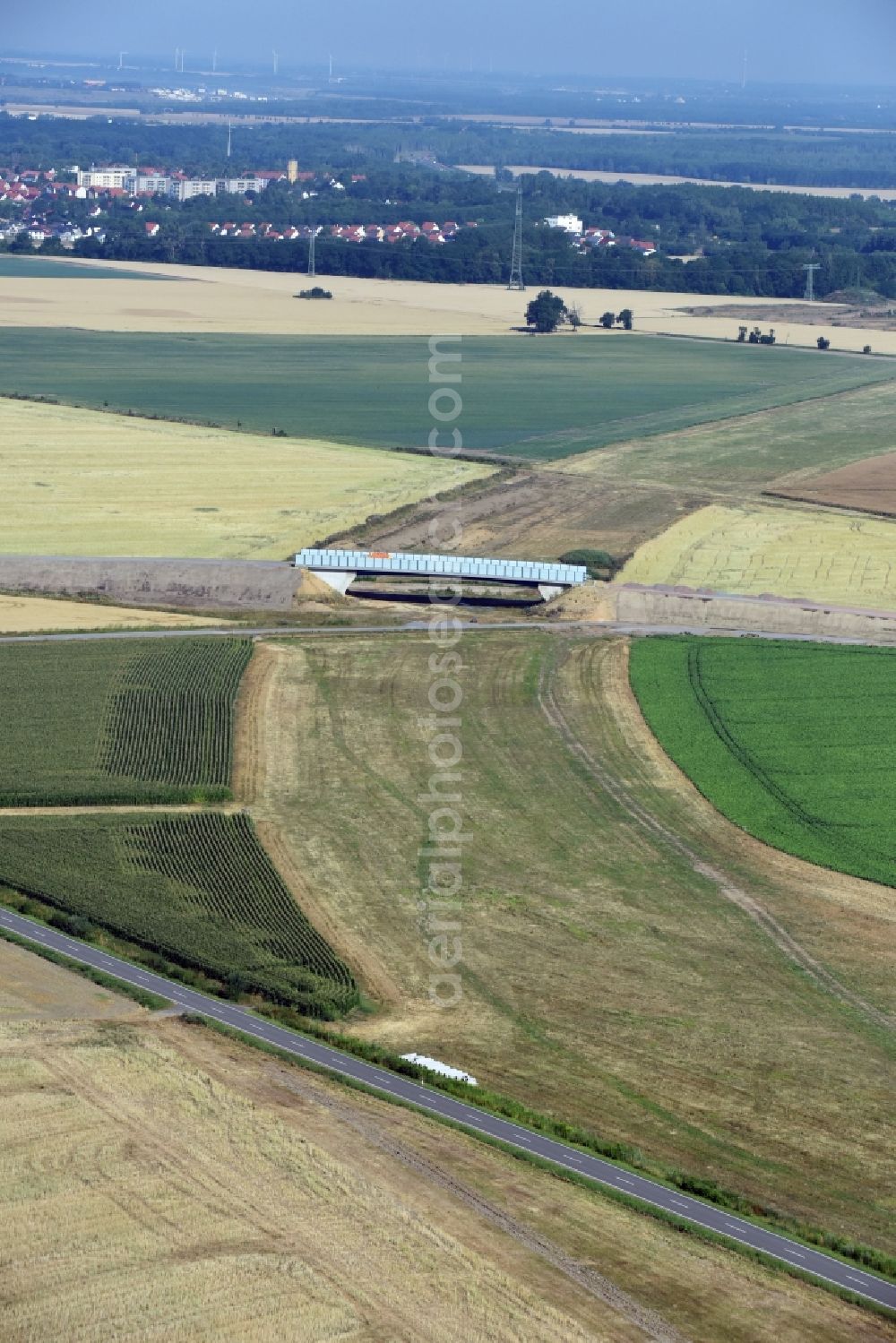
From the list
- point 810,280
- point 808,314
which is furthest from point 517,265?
point 808,314

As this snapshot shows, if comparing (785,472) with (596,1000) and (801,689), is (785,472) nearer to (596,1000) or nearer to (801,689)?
(801,689)

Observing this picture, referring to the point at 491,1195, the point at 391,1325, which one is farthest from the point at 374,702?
the point at 391,1325

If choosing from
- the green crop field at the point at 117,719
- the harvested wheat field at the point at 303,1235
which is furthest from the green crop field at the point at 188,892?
the harvested wheat field at the point at 303,1235

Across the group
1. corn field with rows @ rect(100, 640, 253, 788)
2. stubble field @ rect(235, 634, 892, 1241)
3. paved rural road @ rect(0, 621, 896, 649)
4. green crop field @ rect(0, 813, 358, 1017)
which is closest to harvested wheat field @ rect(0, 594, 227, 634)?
paved rural road @ rect(0, 621, 896, 649)

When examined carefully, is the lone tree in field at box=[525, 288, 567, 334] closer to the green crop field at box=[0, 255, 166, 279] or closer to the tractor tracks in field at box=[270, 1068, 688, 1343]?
the green crop field at box=[0, 255, 166, 279]

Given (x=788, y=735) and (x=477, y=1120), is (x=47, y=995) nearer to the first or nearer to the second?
(x=477, y=1120)

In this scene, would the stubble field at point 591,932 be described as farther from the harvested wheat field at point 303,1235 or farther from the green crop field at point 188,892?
the harvested wheat field at point 303,1235
